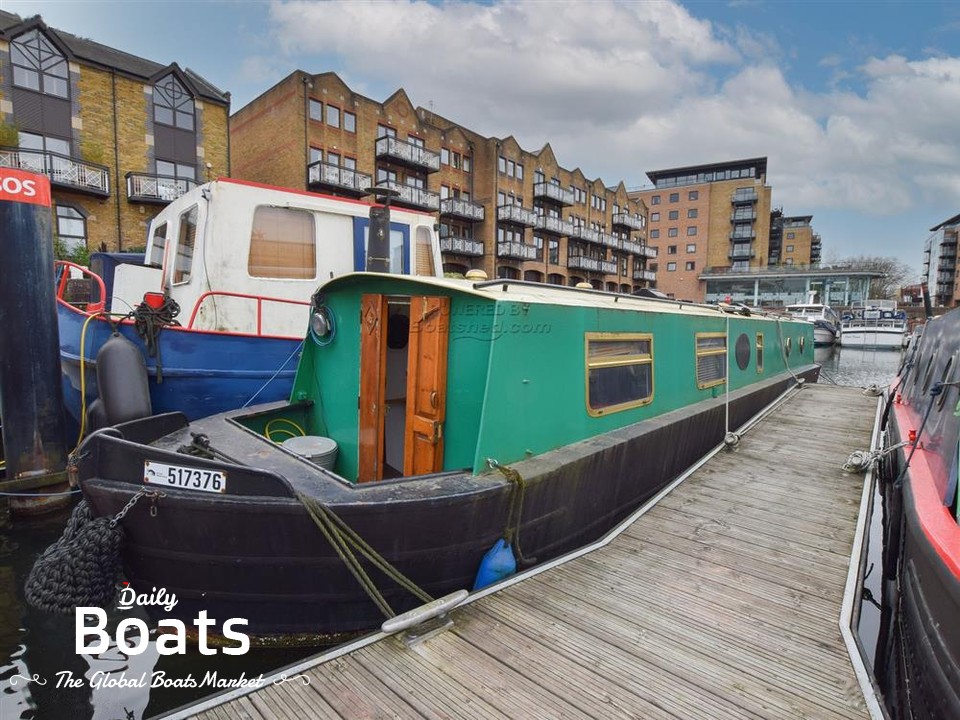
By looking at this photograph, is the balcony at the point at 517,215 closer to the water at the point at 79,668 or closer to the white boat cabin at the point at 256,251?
the white boat cabin at the point at 256,251

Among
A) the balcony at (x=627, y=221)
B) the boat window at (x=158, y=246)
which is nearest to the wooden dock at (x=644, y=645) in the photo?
the boat window at (x=158, y=246)

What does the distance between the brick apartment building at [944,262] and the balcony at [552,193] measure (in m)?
80.9

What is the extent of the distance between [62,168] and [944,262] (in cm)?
12008

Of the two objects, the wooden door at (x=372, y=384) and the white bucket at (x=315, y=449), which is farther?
the wooden door at (x=372, y=384)

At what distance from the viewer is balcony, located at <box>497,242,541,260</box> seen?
36344 millimetres

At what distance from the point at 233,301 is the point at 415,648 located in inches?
219

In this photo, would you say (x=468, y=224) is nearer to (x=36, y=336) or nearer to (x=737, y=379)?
(x=737, y=379)

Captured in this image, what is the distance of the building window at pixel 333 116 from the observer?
2765cm

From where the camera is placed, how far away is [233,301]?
705 centimetres

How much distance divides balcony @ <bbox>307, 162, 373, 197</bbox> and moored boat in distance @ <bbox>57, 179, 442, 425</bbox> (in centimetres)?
1945

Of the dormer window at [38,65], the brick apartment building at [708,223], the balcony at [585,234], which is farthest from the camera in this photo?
the brick apartment building at [708,223]

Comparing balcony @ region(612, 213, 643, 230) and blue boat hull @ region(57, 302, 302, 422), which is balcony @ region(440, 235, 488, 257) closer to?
balcony @ region(612, 213, 643, 230)

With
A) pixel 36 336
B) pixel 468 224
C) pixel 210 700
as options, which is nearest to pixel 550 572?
pixel 210 700

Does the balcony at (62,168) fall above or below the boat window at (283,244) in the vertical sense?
above
